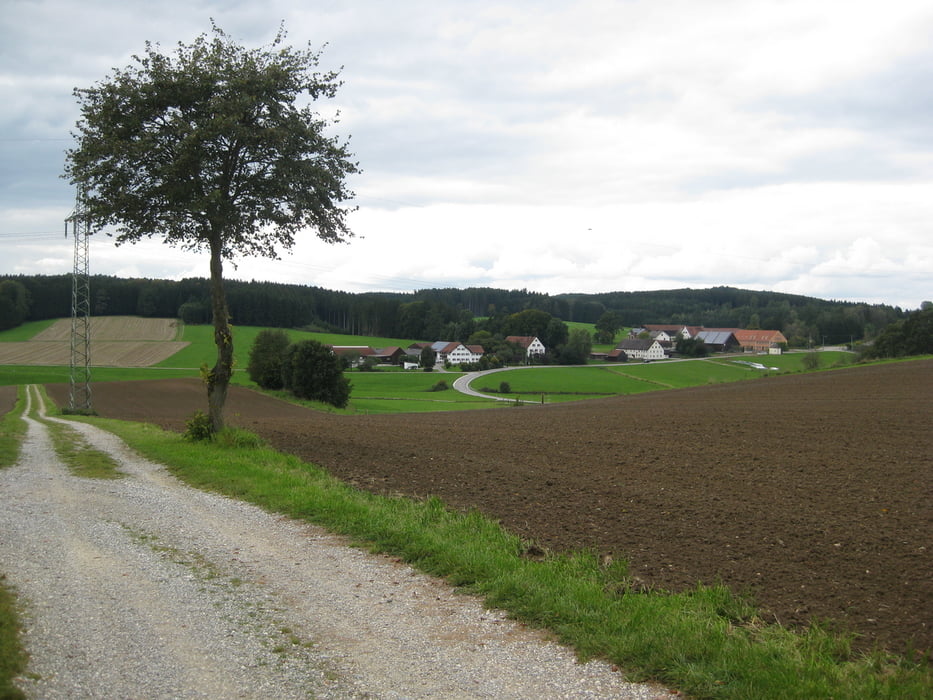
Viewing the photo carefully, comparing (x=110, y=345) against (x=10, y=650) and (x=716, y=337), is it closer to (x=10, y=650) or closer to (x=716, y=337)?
(x=716, y=337)

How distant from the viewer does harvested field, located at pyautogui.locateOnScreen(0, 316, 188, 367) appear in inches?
3794

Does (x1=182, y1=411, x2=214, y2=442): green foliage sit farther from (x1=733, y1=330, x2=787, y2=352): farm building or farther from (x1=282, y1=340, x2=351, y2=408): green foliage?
(x1=733, y1=330, x2=787, y2=352): farm building

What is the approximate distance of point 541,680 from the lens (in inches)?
235

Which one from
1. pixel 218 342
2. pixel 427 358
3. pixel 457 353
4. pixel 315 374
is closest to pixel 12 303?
pixel 427 358

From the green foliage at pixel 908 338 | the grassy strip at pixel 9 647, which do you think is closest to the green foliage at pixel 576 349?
the green foliage at pixel 908 338

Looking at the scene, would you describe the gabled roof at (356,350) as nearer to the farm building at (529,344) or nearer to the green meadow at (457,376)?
the green meadow at (457,376)

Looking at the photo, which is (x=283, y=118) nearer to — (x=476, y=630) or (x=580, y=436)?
(x=580, y=436)

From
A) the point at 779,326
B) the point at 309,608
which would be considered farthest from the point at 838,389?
the point at 779,326

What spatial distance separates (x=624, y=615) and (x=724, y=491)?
684 centimetres

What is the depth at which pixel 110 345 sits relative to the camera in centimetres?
10800

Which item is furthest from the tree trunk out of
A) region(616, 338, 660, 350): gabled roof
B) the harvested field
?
region(616, 338, 660, 350): gabled roof

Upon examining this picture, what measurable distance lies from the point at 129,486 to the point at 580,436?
1337 cm

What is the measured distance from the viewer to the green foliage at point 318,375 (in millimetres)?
65625

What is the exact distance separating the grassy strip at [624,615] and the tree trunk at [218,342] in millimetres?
9090
